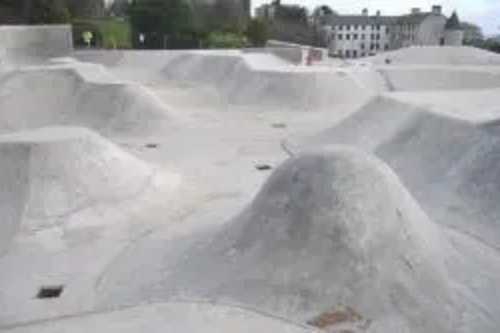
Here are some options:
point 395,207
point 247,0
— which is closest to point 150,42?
point 247,0

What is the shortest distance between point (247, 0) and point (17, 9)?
25605 mm

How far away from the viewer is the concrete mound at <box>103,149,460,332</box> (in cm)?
643

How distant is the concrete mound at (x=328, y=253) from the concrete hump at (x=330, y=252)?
0.04 ft

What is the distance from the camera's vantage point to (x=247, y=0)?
5559cm

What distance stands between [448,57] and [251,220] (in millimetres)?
24978

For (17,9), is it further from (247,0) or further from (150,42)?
(247,0)

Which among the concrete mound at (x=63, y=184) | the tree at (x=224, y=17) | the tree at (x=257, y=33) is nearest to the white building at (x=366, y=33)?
the tree at (x=224, y=17)

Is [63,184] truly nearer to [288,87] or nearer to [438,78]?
[288,87]

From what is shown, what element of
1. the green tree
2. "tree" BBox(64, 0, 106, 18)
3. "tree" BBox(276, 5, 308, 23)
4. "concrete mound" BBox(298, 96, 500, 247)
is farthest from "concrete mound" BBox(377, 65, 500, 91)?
"tree" BBox(276, 5, 308, 23)

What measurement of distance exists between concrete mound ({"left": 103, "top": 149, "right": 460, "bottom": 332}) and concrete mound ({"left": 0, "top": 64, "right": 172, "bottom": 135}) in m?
10.2

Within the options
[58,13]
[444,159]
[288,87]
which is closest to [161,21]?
[58,13]

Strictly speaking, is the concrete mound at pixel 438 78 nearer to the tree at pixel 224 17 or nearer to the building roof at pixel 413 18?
the tree at pixel 224 17

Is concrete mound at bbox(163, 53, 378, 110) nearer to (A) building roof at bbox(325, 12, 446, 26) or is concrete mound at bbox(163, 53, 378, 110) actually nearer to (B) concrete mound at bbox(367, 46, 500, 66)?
(B) concrete mound at bbox(367, 46, 500, 66)

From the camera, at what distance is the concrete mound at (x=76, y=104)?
17.6m
